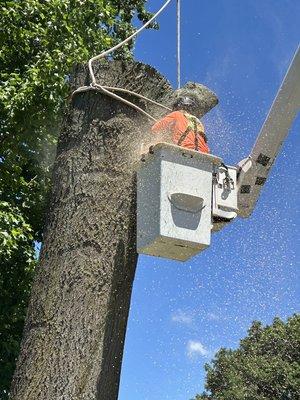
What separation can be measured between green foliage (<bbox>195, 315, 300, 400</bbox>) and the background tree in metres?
26.0

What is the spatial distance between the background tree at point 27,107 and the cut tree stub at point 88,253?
157 inches

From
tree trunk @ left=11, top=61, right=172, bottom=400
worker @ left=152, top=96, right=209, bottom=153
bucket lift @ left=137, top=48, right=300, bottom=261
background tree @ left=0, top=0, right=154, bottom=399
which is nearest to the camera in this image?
tree trunk @ left=11, top=61, right=172, bottom=400

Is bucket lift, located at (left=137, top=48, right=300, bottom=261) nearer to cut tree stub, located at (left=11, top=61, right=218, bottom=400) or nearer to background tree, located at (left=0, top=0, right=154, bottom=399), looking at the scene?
cut tree stub, located at (left=11, top=61, right=218, bottom=400)

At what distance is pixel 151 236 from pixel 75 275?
34 cm

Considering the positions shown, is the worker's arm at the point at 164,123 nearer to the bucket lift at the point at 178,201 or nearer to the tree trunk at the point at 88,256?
the tree trunk at the point at 88,256

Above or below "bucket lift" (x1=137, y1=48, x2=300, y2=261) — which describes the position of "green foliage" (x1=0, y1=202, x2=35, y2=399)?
above


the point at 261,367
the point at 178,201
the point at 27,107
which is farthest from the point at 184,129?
the point at 261,367

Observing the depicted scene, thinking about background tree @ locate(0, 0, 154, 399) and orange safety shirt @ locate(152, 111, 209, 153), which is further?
background tree @ locate(0, 0, 154, 399)

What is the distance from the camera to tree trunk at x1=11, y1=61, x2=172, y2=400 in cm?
220

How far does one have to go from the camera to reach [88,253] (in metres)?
2.36

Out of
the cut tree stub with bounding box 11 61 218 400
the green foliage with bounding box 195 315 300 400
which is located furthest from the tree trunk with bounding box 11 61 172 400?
the green foliage with bounding box 195 315 300 400

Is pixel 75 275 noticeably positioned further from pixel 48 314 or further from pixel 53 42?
pixel 53 42

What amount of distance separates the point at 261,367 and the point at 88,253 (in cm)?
3223

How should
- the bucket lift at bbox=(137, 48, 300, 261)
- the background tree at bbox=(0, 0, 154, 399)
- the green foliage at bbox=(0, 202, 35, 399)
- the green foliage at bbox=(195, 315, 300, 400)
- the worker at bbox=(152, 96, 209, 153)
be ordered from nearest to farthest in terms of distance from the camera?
the bucket lift at bbox=(137, 48, 300, 261) < the worker at bbox=(152, 96, 209, 153) < the background tree at bbox=(0, 0, 154, 399) < the green foliage at bbox=(0, 202, 35, 399) < the green foliage at bbox=(195, 315, 300, 400)
